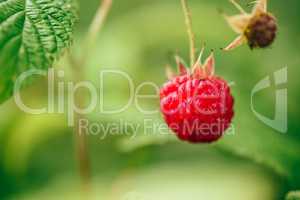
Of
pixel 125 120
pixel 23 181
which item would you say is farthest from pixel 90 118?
pixel 23 181

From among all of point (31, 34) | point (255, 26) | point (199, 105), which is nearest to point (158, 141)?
point (199, 105)

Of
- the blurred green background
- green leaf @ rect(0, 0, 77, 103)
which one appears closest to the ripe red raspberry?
green leaf @ rect(0, 0, 77, 103)

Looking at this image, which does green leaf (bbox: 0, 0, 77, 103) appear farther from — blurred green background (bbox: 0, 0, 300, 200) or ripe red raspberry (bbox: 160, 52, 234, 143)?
blurred green background (bbox: 0, 0, 300, 200)

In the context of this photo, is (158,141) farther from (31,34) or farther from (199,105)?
(31,34)

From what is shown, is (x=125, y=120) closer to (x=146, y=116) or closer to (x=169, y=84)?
(x=146, y=116)

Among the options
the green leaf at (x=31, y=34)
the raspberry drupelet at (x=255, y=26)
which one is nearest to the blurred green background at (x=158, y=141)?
the raspberry drupelet at (x=255, y=26)

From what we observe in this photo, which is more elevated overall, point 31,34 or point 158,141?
point 31,34
